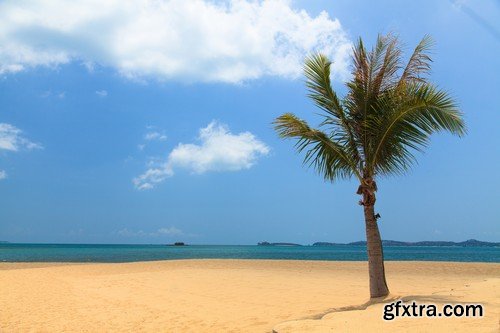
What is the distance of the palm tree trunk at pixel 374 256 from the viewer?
400 inches

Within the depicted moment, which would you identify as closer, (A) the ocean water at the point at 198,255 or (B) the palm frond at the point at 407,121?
(B) the palm frond at the point at 407,121

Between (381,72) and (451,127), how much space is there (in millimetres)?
2215

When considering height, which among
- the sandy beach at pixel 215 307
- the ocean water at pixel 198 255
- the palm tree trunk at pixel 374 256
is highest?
the palm tree trunk at pixel 374 256

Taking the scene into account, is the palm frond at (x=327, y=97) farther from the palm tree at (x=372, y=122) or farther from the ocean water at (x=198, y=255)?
the ocean water at (x=198, y=255)

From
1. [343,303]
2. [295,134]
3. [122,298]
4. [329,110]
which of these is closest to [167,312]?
[122,298]

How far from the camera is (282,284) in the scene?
16.1m

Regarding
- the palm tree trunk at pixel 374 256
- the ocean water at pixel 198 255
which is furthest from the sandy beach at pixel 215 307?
the ocean water at pixel 198 255

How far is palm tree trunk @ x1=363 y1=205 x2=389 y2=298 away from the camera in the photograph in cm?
1016

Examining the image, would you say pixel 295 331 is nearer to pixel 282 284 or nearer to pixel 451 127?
pixel 451 127

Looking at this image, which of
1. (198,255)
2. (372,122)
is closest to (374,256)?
(372,122)

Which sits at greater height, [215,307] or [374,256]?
[374,256]

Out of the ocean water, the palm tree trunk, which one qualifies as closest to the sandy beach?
the palm tree trunk

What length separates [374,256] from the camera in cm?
1016

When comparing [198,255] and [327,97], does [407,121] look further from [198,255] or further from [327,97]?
[198,255]
